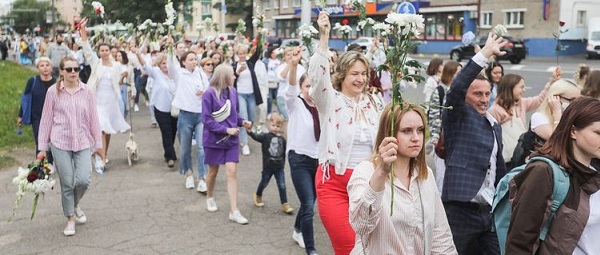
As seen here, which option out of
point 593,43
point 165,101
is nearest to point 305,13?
point 165,101

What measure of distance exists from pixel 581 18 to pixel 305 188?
41.1 meters

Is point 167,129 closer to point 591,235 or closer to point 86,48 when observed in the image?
point 86,48

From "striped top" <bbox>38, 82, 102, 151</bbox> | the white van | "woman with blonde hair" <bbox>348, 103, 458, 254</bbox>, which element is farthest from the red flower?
the white van

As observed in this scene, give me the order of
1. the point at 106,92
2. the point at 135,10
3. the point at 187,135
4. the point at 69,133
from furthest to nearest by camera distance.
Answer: the point at 135,10 < the point at 106,92 < the point at 187,135 < the point at 69,133

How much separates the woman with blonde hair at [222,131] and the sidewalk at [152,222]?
380 mm

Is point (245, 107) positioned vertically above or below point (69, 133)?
below

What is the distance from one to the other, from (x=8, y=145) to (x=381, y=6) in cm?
4322

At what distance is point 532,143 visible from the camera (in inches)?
197

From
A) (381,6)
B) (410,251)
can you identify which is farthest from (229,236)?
(381,6)

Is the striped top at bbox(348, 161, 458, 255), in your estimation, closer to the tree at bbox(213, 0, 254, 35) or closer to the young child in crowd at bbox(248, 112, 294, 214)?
the young child in crowd at bbox(248, 112, 294, 214)

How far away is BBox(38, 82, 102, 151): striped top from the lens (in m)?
6.30

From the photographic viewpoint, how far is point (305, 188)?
5.44 metres

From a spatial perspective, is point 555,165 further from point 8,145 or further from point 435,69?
point 8,145

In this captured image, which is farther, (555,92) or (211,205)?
(211,205)
